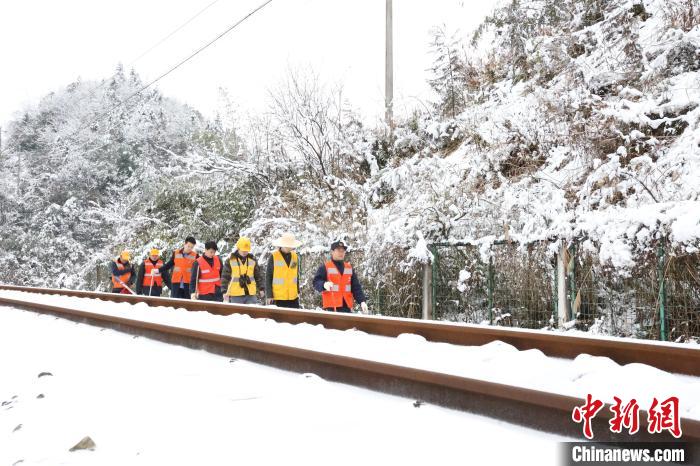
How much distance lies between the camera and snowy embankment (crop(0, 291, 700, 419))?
125 inches

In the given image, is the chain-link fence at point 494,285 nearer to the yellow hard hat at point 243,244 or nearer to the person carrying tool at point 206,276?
the yellow hard hat at point 243,244

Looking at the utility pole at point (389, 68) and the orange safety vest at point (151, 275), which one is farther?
the utility pole at point (389, 68)

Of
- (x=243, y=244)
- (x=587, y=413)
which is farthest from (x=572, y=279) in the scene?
(x=587, y=413)

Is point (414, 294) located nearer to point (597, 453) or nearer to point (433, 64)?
point (433, 64)

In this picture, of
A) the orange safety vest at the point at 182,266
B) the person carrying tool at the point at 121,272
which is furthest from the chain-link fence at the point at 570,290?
the person carrying tool at the point at 121,272

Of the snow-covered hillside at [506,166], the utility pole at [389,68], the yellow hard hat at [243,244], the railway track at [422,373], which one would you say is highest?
the utility pole at [389,68]

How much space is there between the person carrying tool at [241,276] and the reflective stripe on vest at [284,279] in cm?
115

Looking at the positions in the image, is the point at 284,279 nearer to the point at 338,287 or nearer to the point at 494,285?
the point at 338,287

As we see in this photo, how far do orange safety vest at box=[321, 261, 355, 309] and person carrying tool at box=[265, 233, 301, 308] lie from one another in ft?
3.06

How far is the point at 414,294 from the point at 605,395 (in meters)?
8.72

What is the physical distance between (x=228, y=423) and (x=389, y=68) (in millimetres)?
17233

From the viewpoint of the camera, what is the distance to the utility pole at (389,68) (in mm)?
17141

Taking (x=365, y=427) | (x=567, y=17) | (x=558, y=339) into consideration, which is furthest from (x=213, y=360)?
(x=567, y=17)

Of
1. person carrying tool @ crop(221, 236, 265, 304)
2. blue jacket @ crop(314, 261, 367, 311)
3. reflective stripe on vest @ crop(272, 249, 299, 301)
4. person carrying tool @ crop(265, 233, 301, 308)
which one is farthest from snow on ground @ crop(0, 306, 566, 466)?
person carrying tool @ crop(221, 236, 265, 304)
